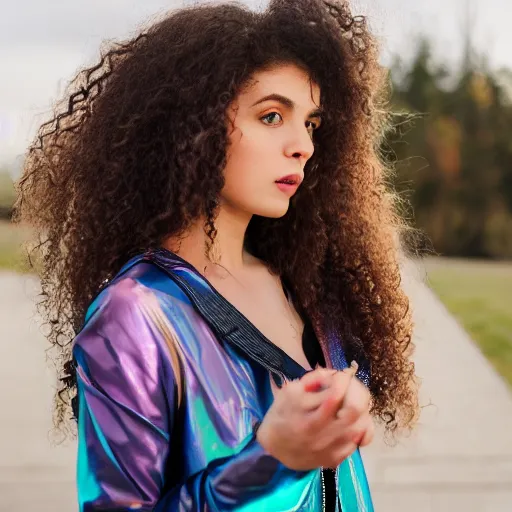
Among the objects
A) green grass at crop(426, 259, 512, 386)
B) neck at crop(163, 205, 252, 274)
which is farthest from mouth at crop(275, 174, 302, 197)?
green grass at crop(426, 259, 512, 386)

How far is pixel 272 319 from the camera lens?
1528 mm

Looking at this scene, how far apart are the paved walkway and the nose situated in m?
1.65

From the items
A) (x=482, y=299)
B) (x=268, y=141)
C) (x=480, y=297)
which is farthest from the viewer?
(x=480, y=297)

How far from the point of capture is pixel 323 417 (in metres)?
1.04

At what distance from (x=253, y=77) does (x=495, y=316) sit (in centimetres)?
858

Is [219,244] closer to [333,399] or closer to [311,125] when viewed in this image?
[311,125]

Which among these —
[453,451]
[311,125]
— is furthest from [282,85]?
[453,451]

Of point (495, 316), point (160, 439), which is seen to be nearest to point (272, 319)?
point (160, 439)

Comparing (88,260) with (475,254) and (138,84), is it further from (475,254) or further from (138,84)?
(475,254)

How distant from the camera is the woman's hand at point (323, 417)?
104 cm

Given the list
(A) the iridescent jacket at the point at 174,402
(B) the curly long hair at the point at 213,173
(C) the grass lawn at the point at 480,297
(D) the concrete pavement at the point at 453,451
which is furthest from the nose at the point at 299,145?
(C) the grass lawn at the point at 480,297

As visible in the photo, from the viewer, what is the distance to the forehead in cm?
145

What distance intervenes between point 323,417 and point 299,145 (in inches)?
22.0

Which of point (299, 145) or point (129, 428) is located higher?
point (299, 145)
